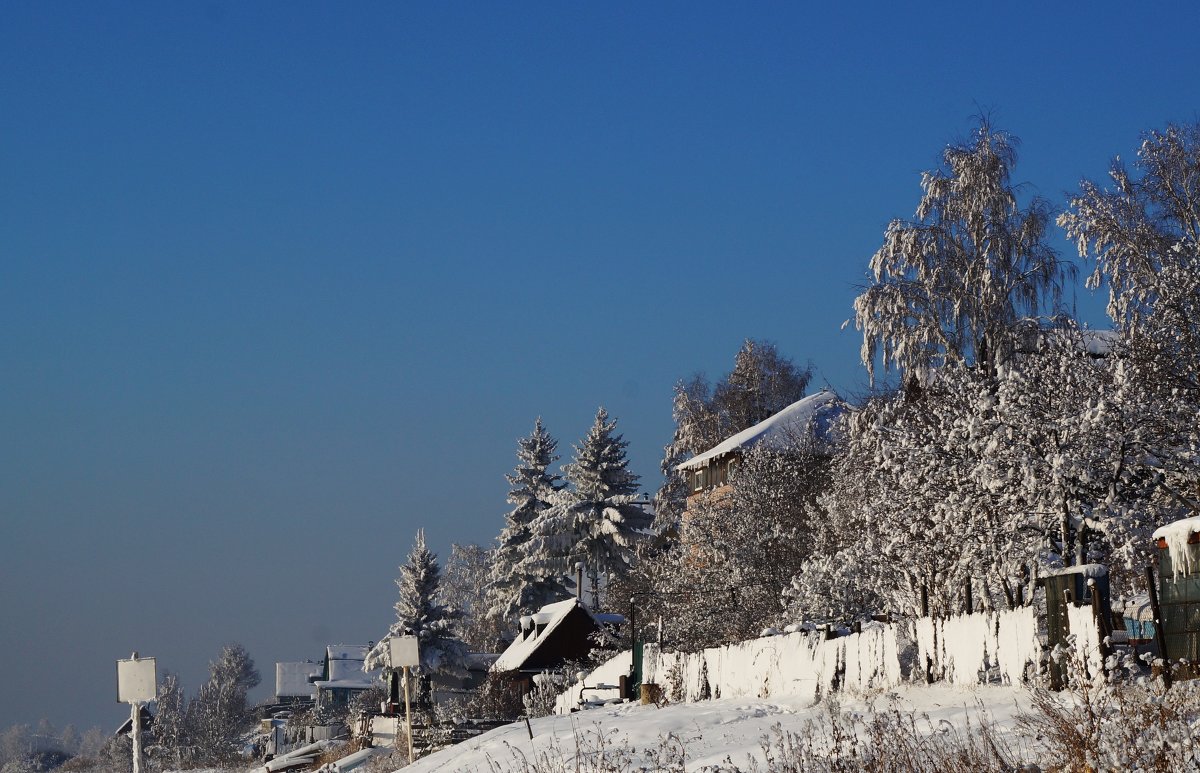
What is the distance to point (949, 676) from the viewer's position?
16125 millimetres

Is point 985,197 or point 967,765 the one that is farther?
point 985,197

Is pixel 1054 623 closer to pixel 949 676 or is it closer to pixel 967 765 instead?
pixel 949 676

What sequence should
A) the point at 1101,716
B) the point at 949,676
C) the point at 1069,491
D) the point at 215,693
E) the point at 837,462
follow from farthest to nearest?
the point at 215,693, the point at 837,462, the point at 1069,491, the point at 949,676, the point at 1101,716

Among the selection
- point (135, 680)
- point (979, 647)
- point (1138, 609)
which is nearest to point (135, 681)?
point (135, 680)

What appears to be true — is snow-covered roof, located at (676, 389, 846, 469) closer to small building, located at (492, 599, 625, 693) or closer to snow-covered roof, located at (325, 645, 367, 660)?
small building, located at (492, 599, 625, 693)

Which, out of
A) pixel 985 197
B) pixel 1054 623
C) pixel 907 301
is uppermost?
pixel 985 197

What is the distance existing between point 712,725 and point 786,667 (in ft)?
13.6

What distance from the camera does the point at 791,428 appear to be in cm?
5350

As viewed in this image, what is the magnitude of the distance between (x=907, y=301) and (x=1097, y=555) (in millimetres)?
11637

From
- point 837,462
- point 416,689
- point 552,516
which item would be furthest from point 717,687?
point 552,516

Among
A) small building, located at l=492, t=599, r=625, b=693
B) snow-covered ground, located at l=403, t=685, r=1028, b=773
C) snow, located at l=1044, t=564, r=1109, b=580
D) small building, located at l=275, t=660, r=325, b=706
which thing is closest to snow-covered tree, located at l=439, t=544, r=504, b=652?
small building, located at l=492, t=599, r=625, b=693

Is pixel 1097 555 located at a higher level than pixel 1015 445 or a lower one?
lower

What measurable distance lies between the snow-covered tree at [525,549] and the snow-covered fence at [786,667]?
36.3 meters

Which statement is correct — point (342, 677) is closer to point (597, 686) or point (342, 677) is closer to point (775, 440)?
point (775, 440)
